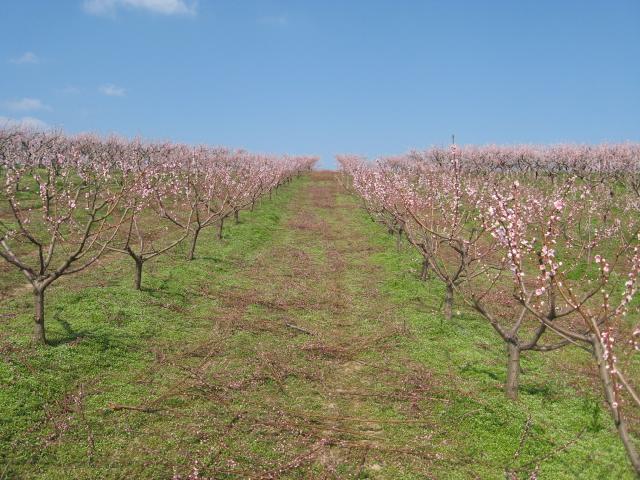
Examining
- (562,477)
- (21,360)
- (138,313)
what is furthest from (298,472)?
(138,313)

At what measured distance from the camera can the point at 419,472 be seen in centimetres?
813

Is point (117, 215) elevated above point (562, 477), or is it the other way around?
point (117, 215)

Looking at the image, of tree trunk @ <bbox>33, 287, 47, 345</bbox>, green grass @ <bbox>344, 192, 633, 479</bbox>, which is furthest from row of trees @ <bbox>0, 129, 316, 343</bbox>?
green grass @ <bbox>344, 192, 633, 479</bbox>

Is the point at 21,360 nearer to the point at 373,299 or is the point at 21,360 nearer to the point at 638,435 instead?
the point at 373,299

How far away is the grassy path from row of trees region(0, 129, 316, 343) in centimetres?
170

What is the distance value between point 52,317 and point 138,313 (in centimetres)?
225

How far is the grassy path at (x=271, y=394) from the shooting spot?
27.1 ft

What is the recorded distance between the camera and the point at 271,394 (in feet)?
35.0

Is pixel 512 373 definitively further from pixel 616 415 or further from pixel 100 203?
pixel 100 203

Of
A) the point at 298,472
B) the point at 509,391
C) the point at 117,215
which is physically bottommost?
the point at 298,472

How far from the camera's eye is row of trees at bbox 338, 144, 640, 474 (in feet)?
21.0

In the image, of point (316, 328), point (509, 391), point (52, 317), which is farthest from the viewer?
point (316, 328)

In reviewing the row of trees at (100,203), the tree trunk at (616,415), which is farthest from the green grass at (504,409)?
the row of trees at (100,203)

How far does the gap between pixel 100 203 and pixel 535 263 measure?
1371 inches
